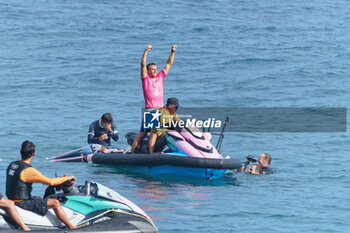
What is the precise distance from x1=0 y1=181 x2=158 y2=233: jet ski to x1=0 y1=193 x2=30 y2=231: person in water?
9 cm

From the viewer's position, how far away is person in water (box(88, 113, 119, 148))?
16359 millimetres

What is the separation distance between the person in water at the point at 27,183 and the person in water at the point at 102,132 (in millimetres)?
6491

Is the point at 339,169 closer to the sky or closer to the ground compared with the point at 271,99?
closer to the ground

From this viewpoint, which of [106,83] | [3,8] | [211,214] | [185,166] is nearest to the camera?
[211,214]

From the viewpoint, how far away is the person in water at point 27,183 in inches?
376

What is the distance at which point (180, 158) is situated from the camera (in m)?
14.2

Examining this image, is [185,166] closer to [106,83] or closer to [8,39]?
[106,83]

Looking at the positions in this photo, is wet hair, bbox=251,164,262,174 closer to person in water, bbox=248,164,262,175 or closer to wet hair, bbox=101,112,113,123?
person in water, bbox=248,164,262,175

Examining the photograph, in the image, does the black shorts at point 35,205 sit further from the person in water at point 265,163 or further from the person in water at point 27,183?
the person in water at point 265,163

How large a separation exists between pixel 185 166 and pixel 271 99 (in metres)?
10.4

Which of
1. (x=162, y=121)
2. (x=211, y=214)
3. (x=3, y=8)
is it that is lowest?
(x=211, y=214)

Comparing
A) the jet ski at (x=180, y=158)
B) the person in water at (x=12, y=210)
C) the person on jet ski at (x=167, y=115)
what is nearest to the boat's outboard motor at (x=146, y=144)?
the jet ski at (x=180, y=158)

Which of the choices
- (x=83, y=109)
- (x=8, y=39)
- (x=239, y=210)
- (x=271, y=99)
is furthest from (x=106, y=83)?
(x=239, y=210)

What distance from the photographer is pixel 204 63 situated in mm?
28750
